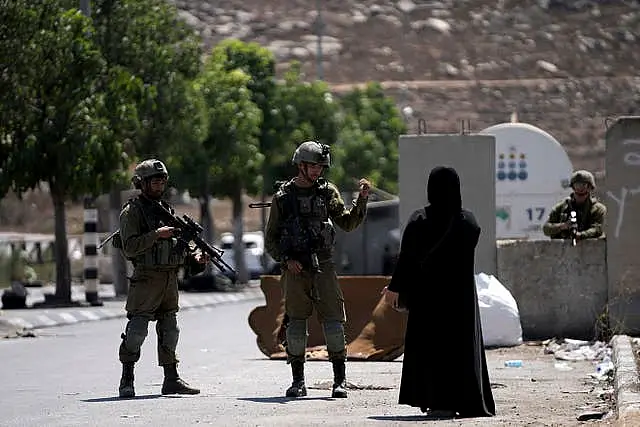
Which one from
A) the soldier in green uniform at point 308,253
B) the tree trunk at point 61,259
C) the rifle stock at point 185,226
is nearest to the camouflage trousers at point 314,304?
the soldier in green uniform at point 308,253

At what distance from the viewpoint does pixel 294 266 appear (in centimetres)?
1276

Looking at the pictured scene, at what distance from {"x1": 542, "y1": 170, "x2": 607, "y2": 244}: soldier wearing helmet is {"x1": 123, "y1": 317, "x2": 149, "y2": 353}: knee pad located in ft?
24.2

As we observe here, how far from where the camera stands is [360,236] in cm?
3869

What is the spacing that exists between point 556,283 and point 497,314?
3.99 feet

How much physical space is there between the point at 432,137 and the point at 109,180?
39.7ft

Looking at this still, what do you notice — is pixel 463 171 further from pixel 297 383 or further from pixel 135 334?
pixel 135 334

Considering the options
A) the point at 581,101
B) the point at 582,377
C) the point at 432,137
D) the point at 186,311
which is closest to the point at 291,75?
the point at 186,311

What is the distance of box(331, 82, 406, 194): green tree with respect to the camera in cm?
6669

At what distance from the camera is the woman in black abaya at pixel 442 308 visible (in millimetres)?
11312

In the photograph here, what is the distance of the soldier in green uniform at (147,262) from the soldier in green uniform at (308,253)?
0.63m

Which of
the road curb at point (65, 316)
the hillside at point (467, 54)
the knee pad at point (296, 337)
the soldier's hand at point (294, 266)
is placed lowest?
the road curb at point (65, 316)

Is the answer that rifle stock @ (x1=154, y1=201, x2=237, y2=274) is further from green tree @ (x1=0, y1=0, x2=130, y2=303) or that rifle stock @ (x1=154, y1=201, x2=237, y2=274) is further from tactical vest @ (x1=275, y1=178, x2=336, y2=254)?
green tree @ (x1=0, y1=0, x2=130, y2=303)

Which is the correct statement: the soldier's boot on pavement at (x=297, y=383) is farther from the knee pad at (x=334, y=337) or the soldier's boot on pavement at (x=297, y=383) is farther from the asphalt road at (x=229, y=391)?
the knee pad at (x=334, y=337)

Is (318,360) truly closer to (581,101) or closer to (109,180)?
(109,180)
